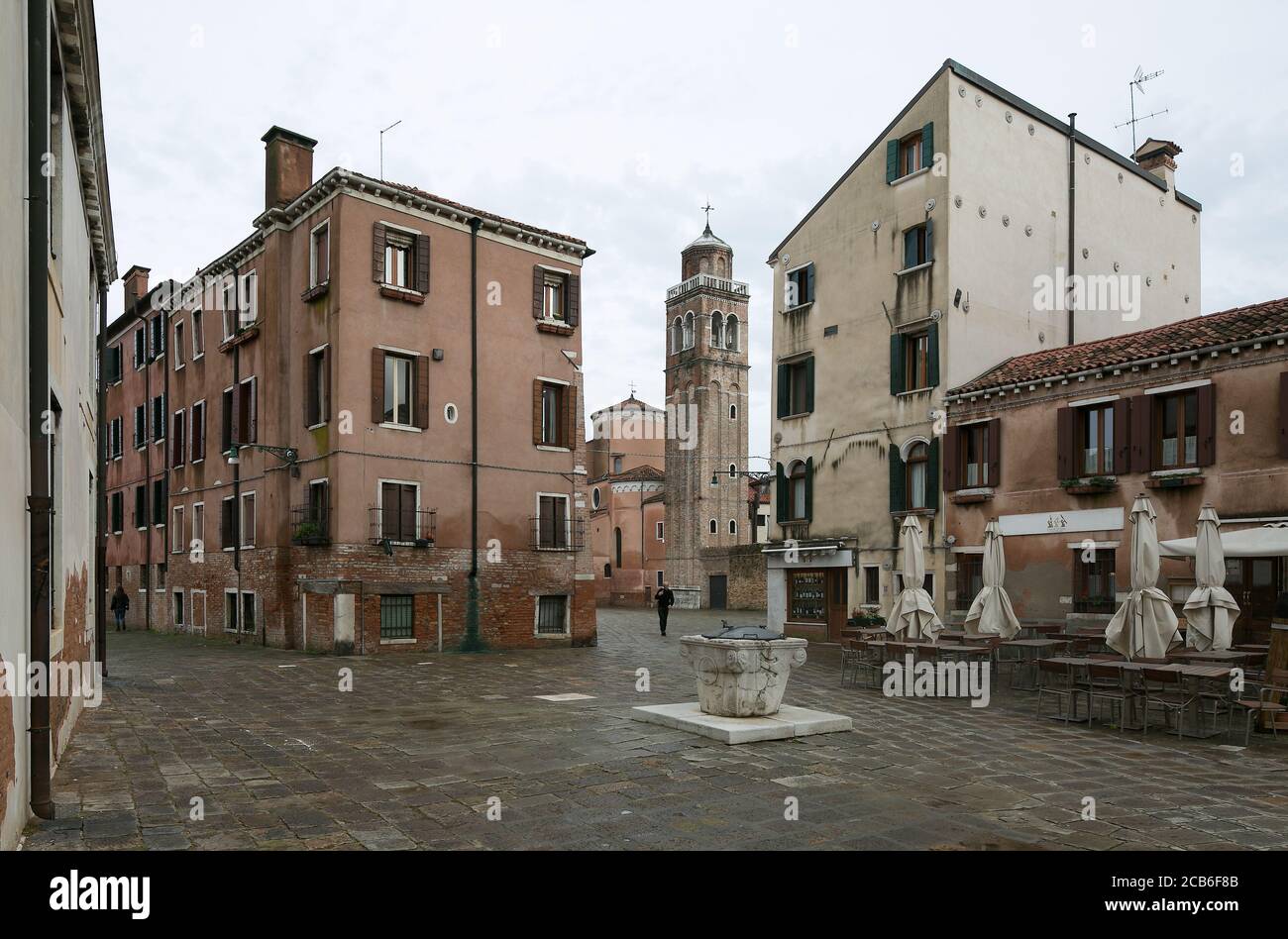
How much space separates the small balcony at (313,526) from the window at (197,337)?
29.3 feet

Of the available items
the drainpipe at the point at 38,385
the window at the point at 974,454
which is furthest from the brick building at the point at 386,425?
the drainpipe at the point at 38,385

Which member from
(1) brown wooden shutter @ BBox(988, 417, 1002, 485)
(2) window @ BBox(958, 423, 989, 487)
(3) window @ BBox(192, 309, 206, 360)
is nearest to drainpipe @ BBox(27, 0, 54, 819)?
(1) brown wooden shutter @ BBox(988, 417, 1002, 485)

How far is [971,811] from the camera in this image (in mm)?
7340

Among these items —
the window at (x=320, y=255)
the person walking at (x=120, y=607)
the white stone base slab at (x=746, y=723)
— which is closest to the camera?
the white stone base slab at (x=746, y=723)

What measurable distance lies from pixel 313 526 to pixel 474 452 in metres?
4.06

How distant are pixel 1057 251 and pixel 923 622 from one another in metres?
13.2

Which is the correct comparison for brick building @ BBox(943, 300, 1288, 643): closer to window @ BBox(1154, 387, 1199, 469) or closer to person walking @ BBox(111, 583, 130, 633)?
window @ BBox(1154, 387, 1199, 469)

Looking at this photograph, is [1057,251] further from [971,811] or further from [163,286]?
[163,286]

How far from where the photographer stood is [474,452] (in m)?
23.4

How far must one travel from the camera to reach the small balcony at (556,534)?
24.4 metres

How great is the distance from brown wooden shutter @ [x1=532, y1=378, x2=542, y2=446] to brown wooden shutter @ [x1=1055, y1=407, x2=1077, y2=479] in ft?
39.3

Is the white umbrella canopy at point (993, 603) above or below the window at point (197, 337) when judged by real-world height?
below

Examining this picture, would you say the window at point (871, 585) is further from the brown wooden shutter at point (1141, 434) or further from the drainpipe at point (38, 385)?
the drainpipe at point (38, 385)

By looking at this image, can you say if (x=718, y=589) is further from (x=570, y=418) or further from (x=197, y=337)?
(x=197, y=337)
